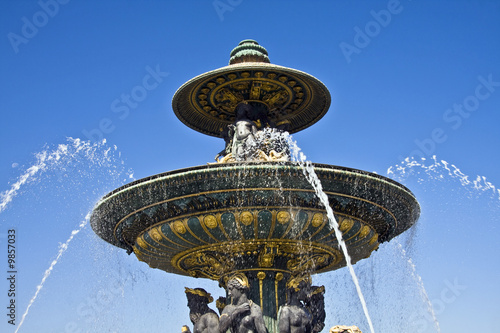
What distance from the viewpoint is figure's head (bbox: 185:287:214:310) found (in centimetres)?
921

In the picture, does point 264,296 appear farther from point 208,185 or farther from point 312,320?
point 208,185

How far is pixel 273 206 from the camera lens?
8.29m

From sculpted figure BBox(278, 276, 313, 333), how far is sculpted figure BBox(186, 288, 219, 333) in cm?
98

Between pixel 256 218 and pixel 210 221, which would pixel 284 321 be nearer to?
pixel 256 218

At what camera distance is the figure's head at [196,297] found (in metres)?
9.21

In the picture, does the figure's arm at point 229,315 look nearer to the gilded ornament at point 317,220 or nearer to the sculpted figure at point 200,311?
the sculpted figure at point 200,311

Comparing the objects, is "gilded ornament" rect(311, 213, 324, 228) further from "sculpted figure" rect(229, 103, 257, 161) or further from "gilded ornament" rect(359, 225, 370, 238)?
"sculpted figure" rect(229, 103, 257, 161)

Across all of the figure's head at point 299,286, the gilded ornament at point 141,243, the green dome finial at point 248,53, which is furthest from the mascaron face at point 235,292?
the green dome finial at point 248,53

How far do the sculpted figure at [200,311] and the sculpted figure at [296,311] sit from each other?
977mm

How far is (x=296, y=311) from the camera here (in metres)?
8.59

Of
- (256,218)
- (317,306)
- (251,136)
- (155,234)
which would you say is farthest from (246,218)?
(251,136)

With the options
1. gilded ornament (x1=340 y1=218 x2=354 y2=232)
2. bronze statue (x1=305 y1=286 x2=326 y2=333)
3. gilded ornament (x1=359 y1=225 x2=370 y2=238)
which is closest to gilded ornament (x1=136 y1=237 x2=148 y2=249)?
bronze statue (x1=305 y1=286 x2=326 y2=333)

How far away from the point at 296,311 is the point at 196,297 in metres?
1.58

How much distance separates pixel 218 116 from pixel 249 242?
3.65 m
